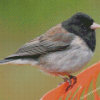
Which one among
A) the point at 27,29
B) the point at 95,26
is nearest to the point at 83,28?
the point at 95,26

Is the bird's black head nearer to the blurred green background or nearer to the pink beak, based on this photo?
the pink beak

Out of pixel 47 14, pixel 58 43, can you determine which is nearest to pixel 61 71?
pixel 58 43

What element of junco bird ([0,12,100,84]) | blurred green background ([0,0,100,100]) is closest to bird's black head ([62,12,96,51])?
junco bird ([0,12,100,84])

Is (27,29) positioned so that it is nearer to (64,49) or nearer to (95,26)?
(64,49)

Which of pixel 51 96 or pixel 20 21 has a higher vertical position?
pixel 20 21

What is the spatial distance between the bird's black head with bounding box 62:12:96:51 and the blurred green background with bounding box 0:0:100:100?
0.76 meters

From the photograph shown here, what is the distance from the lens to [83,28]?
207 centimetres

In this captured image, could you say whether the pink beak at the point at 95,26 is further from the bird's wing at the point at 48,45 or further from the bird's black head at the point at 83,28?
the bird's wing at the point at 48,45

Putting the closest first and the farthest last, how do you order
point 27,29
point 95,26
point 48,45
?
point 95,26, point 48,45, point 27,29

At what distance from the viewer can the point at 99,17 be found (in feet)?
10.0

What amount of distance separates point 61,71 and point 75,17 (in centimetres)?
36

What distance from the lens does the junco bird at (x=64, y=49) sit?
2.01 metres

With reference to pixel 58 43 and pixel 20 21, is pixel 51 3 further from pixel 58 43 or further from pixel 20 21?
pixel 58 43

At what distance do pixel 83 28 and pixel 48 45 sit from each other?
10.1 inches
